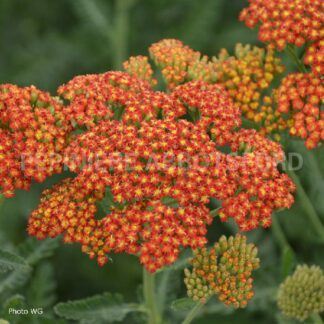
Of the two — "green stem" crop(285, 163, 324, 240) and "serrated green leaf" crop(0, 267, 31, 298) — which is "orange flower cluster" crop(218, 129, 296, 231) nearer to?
"green stem" crop(285, 163, 324, 240)

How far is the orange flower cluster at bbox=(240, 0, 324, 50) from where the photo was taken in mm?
4930

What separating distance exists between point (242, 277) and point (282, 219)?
229cm

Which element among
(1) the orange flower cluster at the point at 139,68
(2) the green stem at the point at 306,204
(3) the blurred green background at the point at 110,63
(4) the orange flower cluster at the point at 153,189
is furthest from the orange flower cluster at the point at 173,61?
(3) the blurred green background at the point at 110,63

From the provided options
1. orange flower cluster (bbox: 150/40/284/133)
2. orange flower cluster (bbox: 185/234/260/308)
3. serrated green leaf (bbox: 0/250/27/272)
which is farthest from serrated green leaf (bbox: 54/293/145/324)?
orange flower cluster (bbox: 150/40/284/133)

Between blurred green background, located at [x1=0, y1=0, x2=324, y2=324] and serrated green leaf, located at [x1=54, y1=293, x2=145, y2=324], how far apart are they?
56 cm

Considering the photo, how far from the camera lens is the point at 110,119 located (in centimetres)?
487

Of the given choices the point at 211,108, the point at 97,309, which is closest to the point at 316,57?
the point at 211,108

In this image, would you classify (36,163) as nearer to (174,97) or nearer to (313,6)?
(174,97)

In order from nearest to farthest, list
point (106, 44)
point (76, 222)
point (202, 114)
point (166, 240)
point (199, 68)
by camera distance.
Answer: point (166, 240) < point (76, 222) < point (202, 114) < point (199, 68) < point (106, 44)

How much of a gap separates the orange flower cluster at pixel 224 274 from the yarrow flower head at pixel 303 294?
64 cm

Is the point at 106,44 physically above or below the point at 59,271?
above

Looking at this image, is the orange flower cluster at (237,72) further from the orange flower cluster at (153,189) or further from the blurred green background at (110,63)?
the blurred green background at (110,63)

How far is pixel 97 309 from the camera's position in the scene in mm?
4996

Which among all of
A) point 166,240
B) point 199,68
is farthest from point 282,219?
point 166,240
